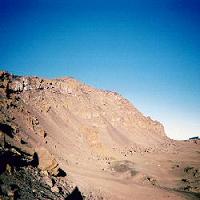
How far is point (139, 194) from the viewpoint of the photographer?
2491 cm

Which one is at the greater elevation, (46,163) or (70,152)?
(70,152)

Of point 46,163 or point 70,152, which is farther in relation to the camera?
point 70,152

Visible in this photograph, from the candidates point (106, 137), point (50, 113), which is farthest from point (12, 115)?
point (106, 137)

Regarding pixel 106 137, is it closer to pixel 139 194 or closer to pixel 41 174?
pixel 139 194

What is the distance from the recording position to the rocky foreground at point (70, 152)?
19.4 m

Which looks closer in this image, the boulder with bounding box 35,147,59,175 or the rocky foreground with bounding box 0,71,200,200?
the rocky foreground with bounding box 0,71,200,200

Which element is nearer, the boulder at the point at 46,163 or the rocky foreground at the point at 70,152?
the rocky foreground at the point at 70,152

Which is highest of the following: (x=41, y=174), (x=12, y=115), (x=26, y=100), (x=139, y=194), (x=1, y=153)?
(x=26, y=100)

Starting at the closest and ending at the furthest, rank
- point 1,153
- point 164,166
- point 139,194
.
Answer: point 1,153 → point 139,194 → point 164,166

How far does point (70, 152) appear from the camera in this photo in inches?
1551

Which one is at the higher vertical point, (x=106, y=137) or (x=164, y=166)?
(x=106, y=137)

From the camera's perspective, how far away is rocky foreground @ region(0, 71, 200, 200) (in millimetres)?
19406

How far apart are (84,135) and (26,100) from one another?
1244 cm

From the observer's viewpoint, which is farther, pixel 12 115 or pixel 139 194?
pixel 12 115
